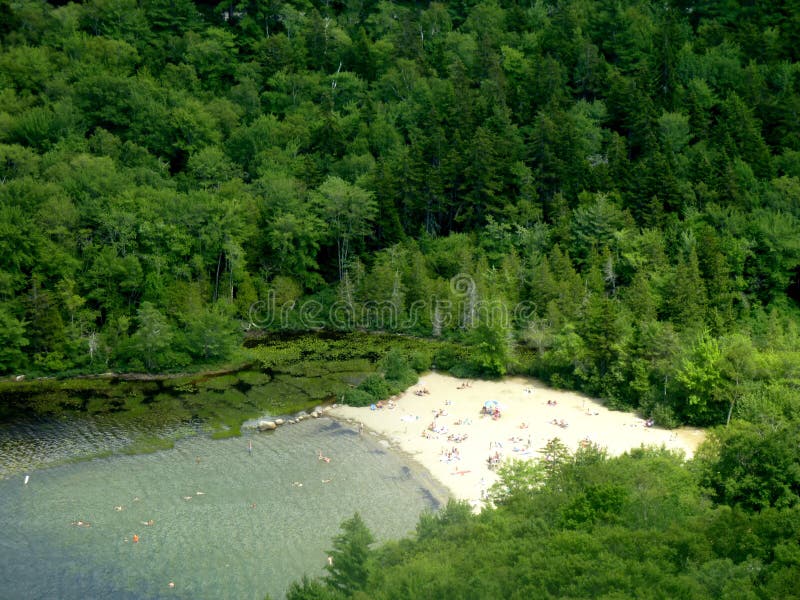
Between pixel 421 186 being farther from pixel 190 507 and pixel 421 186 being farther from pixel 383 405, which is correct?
pixel 190 507

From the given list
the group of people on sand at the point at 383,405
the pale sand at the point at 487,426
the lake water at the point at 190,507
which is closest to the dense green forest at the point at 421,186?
the pale sand at the point at 487,426

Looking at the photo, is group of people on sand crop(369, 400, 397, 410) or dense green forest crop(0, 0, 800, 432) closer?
group of people on sand crop(369, 400, 397, 410)

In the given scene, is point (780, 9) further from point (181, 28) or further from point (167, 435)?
point (167, 435)

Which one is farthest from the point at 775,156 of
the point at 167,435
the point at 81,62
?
the point at 81,62

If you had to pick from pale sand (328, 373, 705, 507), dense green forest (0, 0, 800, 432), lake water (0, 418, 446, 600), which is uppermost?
dense green forest (0, 0, 800, 432)

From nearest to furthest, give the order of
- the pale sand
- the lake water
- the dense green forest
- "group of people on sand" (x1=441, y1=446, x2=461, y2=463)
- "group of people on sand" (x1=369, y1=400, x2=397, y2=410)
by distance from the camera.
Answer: the lake water < the pale sand < "group of people on sand" (x1=441, y1=446, x2=461, y2=463) < "group of people on sand" (x1=369, y1=400, x2=397, y2=410) < the dense green forest

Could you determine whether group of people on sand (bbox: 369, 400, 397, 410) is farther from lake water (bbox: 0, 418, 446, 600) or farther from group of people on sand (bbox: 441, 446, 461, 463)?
group of people on sand (bbox: 441, 446, 461, 463)

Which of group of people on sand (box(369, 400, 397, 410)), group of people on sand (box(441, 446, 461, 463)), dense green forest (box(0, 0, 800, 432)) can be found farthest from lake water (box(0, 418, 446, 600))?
dense green forest (box(0, 0, 800, 432))
